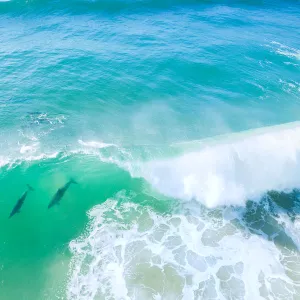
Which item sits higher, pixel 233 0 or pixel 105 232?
pixel 233 0

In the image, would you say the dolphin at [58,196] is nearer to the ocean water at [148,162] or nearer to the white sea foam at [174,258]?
the ocean water at [148,162]

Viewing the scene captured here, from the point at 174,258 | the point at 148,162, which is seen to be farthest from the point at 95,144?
the point at 174,258

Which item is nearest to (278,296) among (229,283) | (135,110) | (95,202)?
(229,283)

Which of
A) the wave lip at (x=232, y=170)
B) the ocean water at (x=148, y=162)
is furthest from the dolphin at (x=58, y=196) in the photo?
the wave lip at (x=232, y=170)

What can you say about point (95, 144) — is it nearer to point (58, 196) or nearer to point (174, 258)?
point (58, 196)

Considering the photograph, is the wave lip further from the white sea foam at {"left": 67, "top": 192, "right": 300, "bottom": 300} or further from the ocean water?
the white sea foam at {"left": 67, "top": 192, "right": 300, "bottom": 300}

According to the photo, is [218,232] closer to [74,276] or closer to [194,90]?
[74,276]

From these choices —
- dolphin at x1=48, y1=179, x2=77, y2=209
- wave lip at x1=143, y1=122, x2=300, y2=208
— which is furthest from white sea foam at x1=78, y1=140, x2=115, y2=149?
dolphin at x1=48, y1=179, x2=77, y2=209
